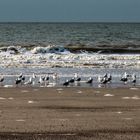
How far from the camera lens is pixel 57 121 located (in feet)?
38.3

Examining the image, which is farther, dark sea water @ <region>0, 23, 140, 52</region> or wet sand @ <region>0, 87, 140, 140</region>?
dark sea water @ <region>0, 23, 140, 52</region>

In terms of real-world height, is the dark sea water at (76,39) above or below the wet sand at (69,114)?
below

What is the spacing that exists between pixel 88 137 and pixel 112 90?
8.08 m

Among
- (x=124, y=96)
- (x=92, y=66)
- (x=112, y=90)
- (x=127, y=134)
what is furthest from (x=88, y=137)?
(x=92, y=66)

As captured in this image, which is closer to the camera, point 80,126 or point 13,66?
point 80,126

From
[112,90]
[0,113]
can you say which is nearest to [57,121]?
[0,113]

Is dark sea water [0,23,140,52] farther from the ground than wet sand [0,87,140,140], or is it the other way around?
wet sand [0,87,140,140]

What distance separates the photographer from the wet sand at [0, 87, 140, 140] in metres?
10.4

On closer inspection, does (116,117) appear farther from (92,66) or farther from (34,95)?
(92,66)

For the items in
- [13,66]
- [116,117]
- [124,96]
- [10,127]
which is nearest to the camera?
[10,127]

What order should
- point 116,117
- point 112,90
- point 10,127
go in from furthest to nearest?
point 112,90
point 116,117
point 10,127

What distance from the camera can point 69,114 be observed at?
12703 mm

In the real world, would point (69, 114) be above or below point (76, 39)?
above

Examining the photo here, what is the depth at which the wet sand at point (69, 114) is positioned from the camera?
10367 millimetres
